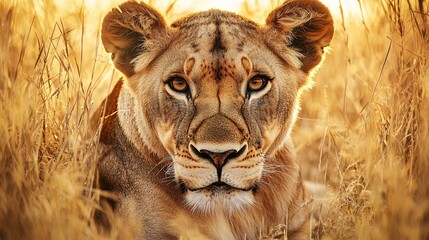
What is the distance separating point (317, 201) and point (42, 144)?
1896 millimetres

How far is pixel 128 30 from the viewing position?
4406mm

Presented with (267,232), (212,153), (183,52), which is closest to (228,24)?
(183,52)

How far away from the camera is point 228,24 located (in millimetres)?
4332

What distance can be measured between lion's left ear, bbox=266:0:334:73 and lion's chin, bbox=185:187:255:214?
0.95 meters

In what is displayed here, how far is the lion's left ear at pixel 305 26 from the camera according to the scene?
4.41 meters

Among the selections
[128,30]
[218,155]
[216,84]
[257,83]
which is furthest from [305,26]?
[218,155]

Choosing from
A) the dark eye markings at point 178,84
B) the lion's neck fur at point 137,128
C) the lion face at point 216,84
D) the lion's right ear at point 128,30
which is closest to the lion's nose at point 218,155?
the lion face at point 216,84

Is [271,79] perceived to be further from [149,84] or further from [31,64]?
[31,64]

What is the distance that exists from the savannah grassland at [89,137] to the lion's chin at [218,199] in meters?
0.35

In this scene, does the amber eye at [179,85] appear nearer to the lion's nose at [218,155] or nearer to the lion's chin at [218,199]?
the lion's nose at [218,155]

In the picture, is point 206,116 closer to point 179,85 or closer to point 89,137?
point 179,85

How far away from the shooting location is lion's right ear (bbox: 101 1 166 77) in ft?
14.2

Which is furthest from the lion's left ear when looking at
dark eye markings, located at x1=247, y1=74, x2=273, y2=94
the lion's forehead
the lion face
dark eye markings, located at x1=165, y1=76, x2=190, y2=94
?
dark eye markings, located at x1=165, y1=76, x2=190, y2=94

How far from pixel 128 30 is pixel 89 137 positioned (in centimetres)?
76
